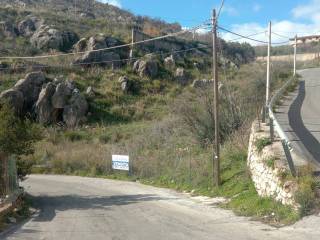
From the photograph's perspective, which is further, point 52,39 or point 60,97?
point 52,39

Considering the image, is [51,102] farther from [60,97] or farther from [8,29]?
[8,29]

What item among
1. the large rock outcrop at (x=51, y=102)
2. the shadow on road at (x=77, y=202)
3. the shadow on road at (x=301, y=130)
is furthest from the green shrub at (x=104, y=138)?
the shadow on road at (x=77, y=202)

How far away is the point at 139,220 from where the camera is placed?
1698 cm

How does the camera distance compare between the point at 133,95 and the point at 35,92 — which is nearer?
the point at 35,92

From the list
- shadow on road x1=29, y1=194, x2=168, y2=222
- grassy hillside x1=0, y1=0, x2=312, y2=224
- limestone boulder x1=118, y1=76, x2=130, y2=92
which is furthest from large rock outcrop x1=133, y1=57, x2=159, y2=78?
shadow on road x1=29, y1=194, x2=168, y2=222

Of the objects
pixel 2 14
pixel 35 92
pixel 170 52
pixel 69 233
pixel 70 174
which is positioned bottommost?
pixel 70 174

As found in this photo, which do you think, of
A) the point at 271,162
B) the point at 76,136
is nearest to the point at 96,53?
the point at 76,136

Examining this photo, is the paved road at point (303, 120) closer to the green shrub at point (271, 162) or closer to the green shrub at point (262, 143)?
the green shrub at point (271, 162)

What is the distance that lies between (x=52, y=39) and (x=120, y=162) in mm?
30492

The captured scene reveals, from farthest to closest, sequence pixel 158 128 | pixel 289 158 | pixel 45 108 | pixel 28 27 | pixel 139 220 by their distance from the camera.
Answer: pixel 28 27, pixel 45 108, pixel 158 128, pixel 139 220, pixel 289 158

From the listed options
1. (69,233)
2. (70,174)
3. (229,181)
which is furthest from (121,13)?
(69,233)

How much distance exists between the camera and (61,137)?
4434cm

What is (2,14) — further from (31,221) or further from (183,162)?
(31,221)

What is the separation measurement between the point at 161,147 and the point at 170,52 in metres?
34.8
